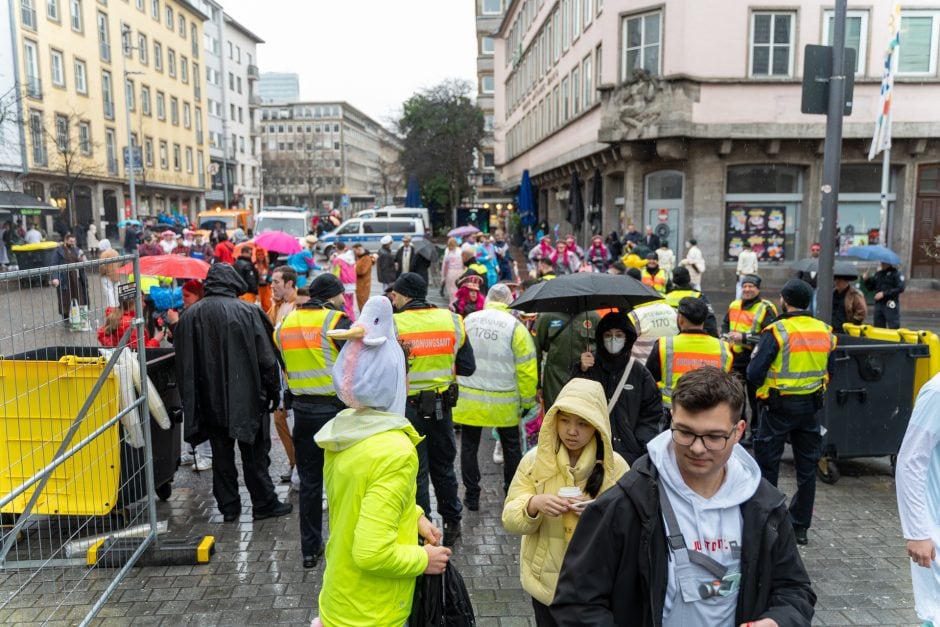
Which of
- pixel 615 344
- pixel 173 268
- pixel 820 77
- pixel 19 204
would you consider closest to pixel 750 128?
pixel 820 77

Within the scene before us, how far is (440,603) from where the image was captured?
2.90 m

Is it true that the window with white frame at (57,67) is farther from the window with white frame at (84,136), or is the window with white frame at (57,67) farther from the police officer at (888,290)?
Answer: the police officer at (888,290)

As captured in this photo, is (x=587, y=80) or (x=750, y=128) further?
(x=587, y=80)

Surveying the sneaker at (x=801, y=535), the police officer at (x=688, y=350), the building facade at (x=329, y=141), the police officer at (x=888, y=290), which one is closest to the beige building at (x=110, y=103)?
the police officer at (x=888, y=290)

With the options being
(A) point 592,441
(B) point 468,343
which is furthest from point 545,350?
(A) point 592,441

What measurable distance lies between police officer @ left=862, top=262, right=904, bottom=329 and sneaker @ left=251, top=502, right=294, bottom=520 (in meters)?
9.21

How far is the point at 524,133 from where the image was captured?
4344 cm

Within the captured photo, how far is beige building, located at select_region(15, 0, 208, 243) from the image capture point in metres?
38.2

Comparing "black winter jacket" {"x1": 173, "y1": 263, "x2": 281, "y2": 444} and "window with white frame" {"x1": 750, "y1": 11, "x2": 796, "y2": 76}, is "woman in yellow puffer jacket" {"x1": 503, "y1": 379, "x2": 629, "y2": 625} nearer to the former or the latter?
"black winter jacket" {"x1": 173, "y1": 263, "x2": 281, "y2": 444}

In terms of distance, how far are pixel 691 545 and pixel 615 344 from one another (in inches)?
106

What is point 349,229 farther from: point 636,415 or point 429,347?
point 636,415

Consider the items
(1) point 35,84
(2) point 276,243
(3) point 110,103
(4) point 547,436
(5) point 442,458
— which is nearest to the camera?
(4) point 547,436

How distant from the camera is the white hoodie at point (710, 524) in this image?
2.15 meters

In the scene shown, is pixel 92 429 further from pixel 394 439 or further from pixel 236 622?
pixel 394 439
